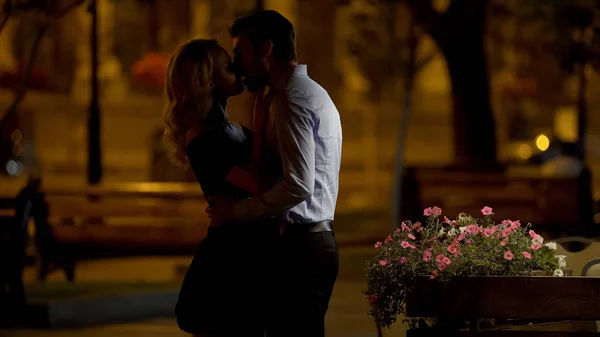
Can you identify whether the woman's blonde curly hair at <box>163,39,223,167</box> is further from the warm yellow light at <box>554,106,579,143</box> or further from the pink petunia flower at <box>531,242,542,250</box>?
the warm yellow light at <box>554,106,579,143</box>

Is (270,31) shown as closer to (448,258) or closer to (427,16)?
(448,258)

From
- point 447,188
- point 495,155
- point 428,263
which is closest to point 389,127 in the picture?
point 495,155

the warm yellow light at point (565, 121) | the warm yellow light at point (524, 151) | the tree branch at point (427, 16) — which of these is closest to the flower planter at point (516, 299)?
the tree branch at point (427, 16)

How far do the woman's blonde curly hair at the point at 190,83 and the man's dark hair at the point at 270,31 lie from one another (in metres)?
0.13

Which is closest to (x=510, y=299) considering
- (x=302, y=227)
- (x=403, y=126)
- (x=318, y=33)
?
(x=302, y=227)

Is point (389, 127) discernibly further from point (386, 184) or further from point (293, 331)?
point (293, 331)

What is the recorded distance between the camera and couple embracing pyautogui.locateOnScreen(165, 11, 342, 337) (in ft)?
17.1

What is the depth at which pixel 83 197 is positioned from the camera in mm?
17766

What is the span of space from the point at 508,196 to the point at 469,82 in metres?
3.97

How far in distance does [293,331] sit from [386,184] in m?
35.6

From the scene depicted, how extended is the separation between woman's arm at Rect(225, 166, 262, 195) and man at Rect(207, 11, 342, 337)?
0.06 meters

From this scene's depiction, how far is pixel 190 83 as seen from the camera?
5238 millimetres

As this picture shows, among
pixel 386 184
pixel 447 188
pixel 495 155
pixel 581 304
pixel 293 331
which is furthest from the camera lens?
pixel 386 184

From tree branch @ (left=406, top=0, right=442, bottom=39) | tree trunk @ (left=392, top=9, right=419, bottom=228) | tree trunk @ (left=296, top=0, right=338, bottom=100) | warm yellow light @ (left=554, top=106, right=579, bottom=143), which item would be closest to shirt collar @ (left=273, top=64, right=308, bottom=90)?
tree trunk @ (left=392, top=9, right=419, bottom=228)
